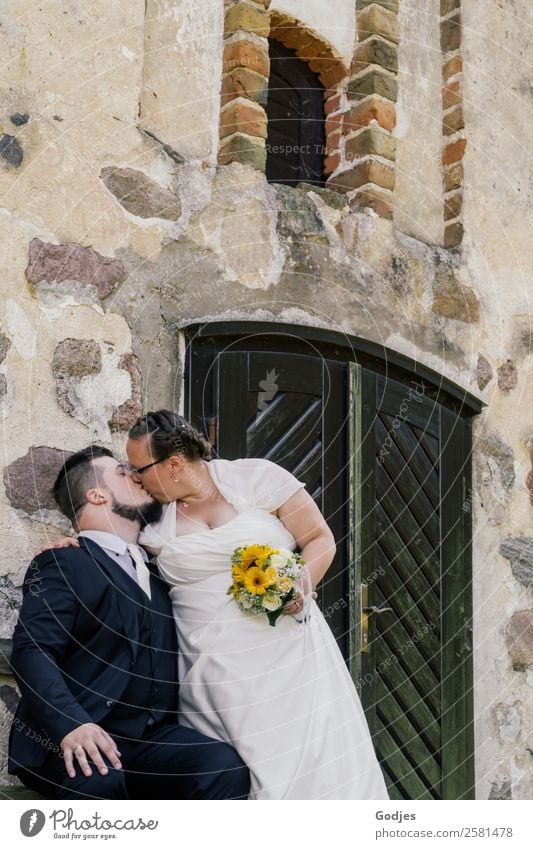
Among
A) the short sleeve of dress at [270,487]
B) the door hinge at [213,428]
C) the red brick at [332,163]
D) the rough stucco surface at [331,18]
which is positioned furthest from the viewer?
the red brick at [332,163]

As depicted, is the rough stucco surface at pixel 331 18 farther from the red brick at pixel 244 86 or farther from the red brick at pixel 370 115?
the red brick at pixel 244 86

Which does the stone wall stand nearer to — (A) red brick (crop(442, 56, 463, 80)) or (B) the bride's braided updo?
(A) red brick (crop(442, 56, 463, 80))

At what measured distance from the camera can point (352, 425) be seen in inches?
175

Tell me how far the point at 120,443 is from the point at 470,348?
186 cm

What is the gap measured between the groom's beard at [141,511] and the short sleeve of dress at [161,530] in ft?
0.05

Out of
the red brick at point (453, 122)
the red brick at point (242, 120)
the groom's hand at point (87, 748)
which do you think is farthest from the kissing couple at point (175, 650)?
the red brick at point (453, 122)

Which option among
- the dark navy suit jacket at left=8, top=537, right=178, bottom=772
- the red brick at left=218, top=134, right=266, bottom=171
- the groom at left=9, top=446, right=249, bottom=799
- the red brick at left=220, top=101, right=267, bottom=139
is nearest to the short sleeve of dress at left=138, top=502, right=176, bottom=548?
the groom at left=9, top=446, right=249, bottom=799

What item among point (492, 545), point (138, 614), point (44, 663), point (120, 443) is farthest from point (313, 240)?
point (44, 663)

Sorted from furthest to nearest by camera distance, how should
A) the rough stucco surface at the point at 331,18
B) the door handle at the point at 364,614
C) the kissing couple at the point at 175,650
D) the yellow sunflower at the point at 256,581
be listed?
the rough stucco surface at the point at 331,18 < the door handle at the point at 364,614 < the yellow sunflower at the point at 256,581 < the kissing couple at the point at 175,650

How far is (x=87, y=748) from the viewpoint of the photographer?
9.47ft

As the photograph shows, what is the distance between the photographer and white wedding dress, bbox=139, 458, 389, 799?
3.20 metres

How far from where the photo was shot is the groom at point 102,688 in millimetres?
2922

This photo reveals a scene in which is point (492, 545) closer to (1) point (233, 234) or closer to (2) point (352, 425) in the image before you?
(2) point (352, 425)

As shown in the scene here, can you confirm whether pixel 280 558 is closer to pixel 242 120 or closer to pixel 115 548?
pixel 115 548
